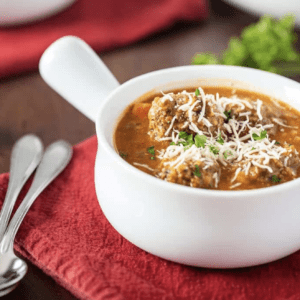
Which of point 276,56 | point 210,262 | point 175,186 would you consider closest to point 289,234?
point 210,262

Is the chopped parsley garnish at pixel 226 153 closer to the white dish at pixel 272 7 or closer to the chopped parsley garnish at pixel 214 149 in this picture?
the chopped parsley garnish at pixel 214 149

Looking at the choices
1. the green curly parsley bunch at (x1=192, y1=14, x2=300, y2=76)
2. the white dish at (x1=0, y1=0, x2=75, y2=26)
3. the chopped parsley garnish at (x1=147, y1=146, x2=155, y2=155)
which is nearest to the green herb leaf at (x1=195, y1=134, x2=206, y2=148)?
the chopped parsley garnish at (x1=147, y1=146, x2=155, y2=155)

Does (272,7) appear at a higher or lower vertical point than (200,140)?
lower

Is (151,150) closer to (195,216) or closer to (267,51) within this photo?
(195,216)

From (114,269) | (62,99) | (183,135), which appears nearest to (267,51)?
(62,99)

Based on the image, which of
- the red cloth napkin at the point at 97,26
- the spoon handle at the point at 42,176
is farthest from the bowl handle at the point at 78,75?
the red cloth napkin at the point at 97,26

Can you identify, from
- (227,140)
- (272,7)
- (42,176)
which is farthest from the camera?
(272,7)
